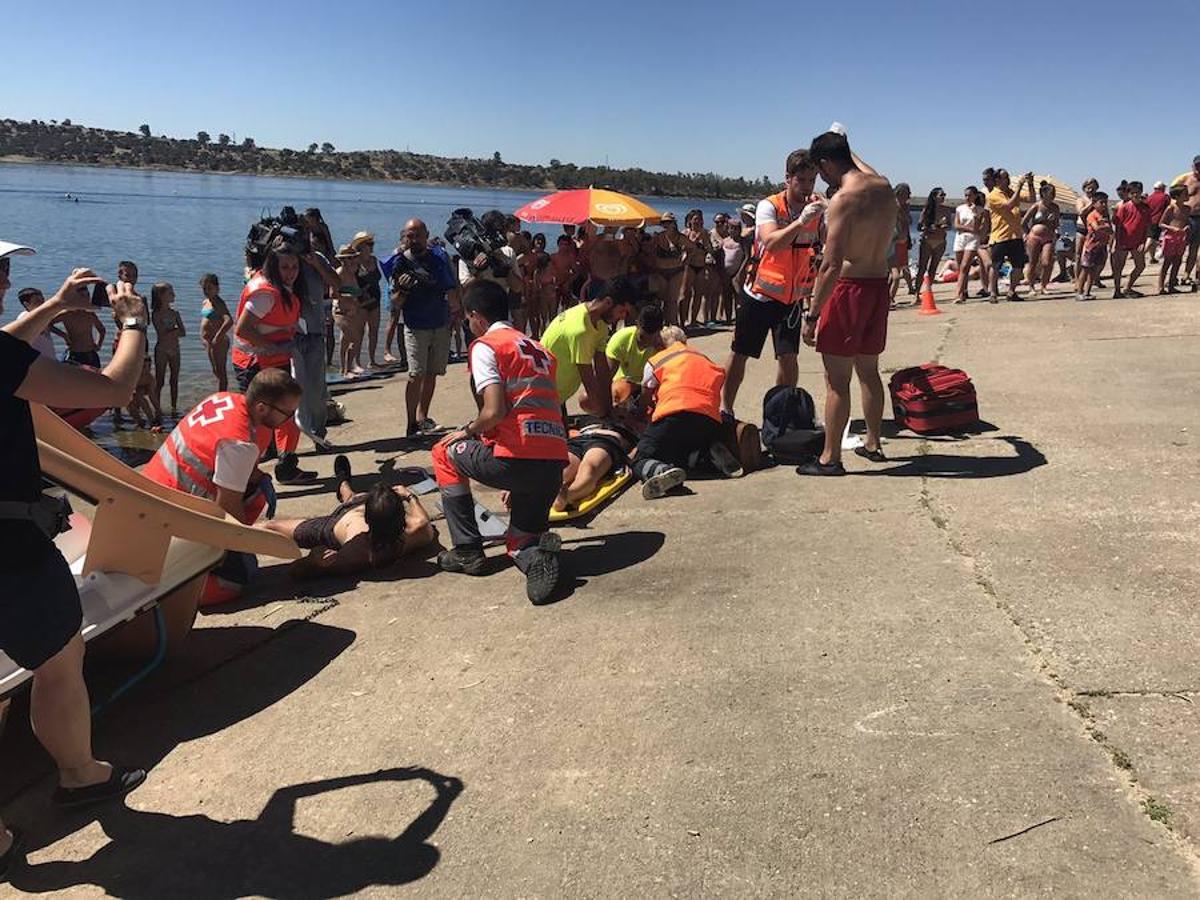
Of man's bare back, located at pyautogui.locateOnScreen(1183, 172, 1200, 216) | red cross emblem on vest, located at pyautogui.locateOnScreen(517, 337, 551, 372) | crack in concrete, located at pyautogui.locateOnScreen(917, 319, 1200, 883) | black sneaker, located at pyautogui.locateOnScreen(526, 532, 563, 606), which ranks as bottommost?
black sneaker, located at pyautogui.locateOnScreen(526, 532, 563, 606)

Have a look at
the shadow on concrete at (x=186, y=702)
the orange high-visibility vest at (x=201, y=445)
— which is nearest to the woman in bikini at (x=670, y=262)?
the orange high-visibility vest at (x=201, y=445)

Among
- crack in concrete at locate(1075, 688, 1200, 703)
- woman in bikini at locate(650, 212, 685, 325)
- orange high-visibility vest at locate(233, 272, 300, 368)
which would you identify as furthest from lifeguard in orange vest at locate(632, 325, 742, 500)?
woman in bikini at locate(650, 212, 685, 325)

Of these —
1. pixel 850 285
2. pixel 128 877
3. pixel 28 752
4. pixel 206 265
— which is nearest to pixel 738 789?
pixel 128 877

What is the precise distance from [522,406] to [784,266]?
8.71 feet

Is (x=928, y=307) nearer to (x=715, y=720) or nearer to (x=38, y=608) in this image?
(x=715, y=720)

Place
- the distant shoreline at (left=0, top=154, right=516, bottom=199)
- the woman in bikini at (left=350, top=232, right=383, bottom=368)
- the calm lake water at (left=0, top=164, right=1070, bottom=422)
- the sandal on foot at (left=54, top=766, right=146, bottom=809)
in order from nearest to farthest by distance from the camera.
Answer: the sandal on foot at (left=54, top=766, right=146, bottom=809), the woman in bikini at (left=350, top=232, right=383, bottom=368), the calm lake water at (left=0, top=164, right=1070, bottom=422), the distant shoreline at (left=0, top=154, right=516, bottom=199)

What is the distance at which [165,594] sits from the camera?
135 inches

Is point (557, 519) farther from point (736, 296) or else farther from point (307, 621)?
point (736, 296)

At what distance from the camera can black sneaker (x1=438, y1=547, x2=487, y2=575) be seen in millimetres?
4586

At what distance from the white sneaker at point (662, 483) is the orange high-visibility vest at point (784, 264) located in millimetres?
1610

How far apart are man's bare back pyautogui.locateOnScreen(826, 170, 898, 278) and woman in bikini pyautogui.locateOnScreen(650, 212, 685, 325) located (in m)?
6.81

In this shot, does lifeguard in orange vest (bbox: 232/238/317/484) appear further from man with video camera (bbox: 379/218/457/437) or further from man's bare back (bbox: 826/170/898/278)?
man's bare back (bbox: 826/170/898/278)

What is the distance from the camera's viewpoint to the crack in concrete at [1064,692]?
89.9 inches

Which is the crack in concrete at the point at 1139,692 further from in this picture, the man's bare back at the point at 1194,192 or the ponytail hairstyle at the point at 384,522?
the man's bare back at the point at 1194,192
